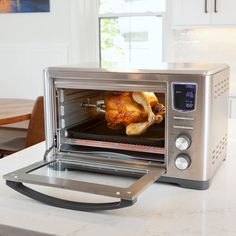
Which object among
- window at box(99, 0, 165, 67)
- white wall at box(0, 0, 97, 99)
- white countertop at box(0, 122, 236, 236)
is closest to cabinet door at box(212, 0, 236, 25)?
window at box(99, 0, 165, 67)

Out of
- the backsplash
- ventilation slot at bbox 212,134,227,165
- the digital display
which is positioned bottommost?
ventilation slot at bbox 212,134,227,165

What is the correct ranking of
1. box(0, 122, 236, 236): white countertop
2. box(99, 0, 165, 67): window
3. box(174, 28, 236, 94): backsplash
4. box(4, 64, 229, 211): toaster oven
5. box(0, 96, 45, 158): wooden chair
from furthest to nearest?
box(99, 0, 165, 67): window → box(174, 28, 236, 94): backsplash → box(0, 96, 45, 158): wooden chair → box(4, 64, 229, 211): toaster oven → box(0, 122, 236, 236): white countertop

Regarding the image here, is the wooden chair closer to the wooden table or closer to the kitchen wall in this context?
the wooden table

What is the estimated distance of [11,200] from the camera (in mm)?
868

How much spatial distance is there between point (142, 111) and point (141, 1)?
2.63 metres

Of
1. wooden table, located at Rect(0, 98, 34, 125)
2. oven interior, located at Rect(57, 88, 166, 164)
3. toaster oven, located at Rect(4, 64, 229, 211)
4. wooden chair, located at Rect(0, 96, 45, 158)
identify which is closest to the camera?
toaster oven, located at Rect(4, 64, 229, 211)

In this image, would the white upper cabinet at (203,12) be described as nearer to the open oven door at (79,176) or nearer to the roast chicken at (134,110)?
the roast chicken at (134,110)

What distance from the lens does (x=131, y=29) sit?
3572 mm

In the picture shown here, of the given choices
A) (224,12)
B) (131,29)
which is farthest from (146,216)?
(131,29)

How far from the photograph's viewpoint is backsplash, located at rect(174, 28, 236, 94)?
326cm

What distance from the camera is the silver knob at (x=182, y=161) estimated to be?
0.89 m

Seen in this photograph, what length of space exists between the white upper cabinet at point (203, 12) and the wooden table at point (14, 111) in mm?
1268

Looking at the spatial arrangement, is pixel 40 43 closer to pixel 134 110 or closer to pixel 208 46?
pixel 208 46

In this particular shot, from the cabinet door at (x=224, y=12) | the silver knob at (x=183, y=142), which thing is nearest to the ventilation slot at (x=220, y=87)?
the silver knob at (x=183, y=142)
